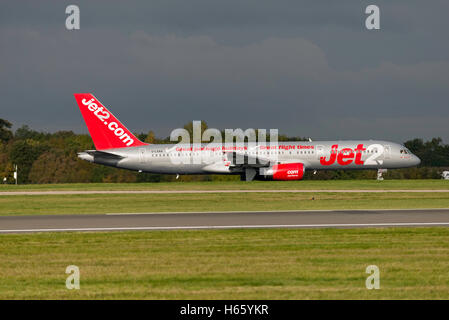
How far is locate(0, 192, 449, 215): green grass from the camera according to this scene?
3209 centimetres

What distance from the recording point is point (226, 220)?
25.5 m

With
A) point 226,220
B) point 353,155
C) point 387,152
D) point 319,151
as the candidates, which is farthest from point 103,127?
point 226,220

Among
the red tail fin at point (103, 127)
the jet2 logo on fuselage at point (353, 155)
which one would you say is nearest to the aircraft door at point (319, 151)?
the jet2 logo on fuselage at point (353, 155)

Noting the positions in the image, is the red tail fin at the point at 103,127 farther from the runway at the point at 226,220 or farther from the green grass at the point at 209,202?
the runway at the point at 226,220

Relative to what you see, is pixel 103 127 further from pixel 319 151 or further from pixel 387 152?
pixel 387 152

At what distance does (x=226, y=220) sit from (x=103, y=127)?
38635 millimetres

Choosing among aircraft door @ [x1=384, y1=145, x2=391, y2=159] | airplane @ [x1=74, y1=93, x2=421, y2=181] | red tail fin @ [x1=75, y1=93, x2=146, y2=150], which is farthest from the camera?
red tail fin @ [x1=75, y1=93, x2=146, y2=150]

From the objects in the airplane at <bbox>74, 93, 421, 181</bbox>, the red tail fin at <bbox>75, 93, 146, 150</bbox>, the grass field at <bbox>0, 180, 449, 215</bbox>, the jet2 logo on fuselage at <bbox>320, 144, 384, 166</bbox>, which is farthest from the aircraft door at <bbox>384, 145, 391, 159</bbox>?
the red tail fin at <bbox>75, 93, 146, 150</bbox>

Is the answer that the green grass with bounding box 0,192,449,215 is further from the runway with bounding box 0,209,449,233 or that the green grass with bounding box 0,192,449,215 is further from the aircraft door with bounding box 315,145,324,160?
the aircraft door with bounding box 315,145,324,160

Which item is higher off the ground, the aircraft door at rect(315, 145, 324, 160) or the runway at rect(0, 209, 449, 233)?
the aircraft door at rect(315, 145, 324, 160)

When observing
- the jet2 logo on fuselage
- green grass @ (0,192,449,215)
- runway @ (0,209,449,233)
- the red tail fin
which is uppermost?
the red tail fin

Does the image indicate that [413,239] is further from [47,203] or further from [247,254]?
[47,203]

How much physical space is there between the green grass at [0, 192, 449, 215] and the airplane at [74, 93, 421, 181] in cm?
1615
